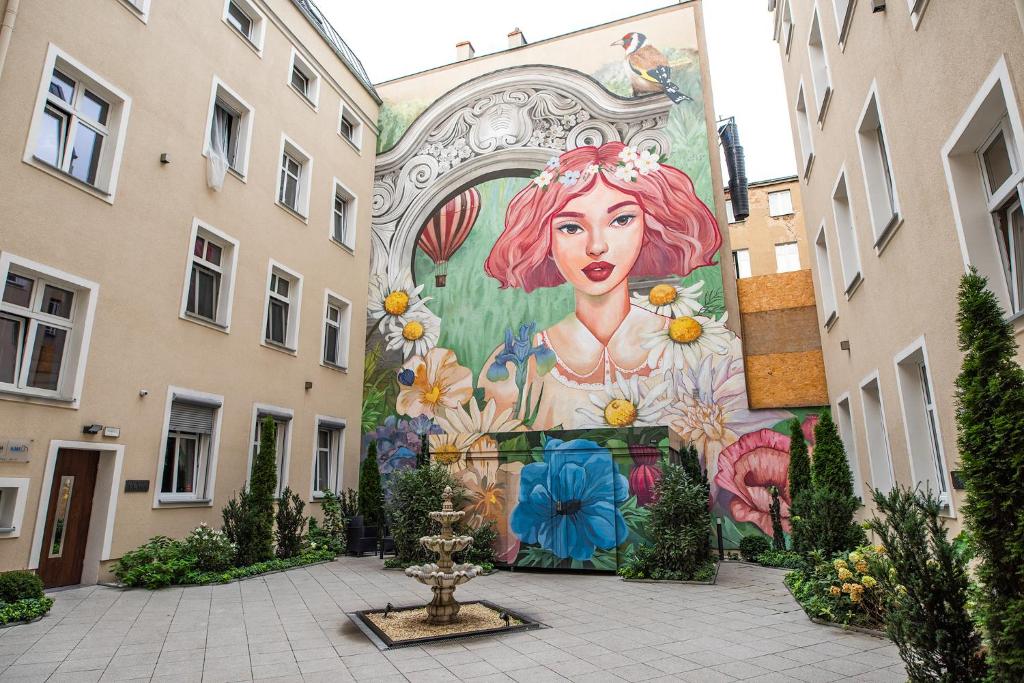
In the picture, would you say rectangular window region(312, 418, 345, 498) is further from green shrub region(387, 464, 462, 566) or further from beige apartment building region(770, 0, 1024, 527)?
beige apartment building region(770, 0, 1024, 527)

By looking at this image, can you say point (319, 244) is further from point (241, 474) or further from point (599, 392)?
point (599, 392)

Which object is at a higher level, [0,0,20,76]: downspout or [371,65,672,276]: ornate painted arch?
[371,65,672,276]: ornate painted arch

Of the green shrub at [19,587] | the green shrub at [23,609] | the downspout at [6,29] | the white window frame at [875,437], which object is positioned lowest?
the green shrub at [23,609]

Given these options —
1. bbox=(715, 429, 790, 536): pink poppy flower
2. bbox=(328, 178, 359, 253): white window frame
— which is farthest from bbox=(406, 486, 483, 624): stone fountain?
bbox=(328, 178, 359, 253): white window frame

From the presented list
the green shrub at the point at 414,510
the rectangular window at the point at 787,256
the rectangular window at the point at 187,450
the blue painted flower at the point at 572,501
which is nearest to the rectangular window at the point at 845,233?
the blue painted flower at the point at 572,501

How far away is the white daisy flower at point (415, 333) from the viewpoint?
59.8 feet

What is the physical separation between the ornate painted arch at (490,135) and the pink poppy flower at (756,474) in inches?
340

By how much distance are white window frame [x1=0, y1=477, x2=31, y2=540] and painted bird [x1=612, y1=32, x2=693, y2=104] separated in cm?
1669

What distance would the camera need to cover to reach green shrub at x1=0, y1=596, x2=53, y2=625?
717 cm

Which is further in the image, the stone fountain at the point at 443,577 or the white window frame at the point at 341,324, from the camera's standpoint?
the white window frame at the point at 341,324

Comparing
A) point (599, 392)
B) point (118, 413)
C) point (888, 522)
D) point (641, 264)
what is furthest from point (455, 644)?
point (641, 264)

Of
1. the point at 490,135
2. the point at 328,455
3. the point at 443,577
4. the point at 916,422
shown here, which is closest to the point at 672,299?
the point at 490,135

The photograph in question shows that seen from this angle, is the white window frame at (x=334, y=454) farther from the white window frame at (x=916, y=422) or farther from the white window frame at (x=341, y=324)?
the white window frame at (x=916, y=422)

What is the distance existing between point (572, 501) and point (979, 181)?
28.3ft
